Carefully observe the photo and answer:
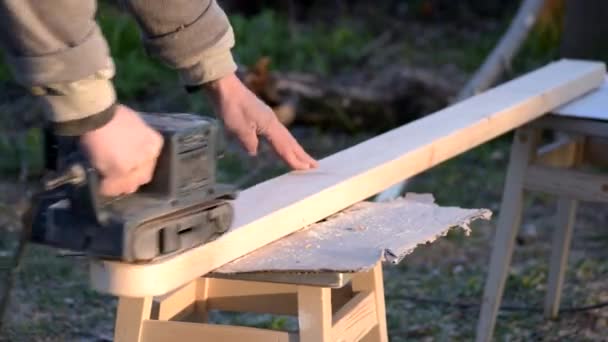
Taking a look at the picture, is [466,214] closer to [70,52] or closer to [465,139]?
[465,139]

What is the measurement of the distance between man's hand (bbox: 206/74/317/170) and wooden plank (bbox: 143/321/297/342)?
0.46 metres

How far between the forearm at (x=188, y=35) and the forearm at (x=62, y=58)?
319 millimetres

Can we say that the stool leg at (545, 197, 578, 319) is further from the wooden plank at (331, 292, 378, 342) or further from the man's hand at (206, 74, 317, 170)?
the man's hand at (206, 74, 317, 170)

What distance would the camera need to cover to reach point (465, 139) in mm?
3133

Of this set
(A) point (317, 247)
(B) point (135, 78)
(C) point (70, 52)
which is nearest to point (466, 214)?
(A) point (317, 247)

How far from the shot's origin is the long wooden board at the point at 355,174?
202 cm

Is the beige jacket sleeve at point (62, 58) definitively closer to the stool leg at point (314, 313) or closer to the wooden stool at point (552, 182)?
the stool leg at point (314, 313)

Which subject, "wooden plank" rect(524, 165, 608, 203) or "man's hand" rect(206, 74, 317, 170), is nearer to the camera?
"man's hand" rect(206, 74, 317, 170)

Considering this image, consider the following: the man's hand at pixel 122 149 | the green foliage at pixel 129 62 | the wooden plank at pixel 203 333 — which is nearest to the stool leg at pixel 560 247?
the wooden plank at pixel 203 333

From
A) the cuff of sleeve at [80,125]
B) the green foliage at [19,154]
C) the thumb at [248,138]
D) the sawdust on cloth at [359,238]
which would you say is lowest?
the sawdust on cloth at [359,238]

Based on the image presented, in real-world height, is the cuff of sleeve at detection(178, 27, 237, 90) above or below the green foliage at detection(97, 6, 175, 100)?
below

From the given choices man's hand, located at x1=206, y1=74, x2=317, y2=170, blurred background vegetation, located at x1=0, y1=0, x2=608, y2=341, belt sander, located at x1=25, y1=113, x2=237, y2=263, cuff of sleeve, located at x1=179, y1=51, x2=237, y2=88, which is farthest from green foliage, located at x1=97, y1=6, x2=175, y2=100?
belt sander, located at x1=25, y1=113, x2=237, y2=263

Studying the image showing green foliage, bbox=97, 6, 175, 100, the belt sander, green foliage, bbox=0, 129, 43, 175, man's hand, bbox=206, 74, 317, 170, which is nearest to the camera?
the belt sander

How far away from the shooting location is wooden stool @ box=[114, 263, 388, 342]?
2227 mm
